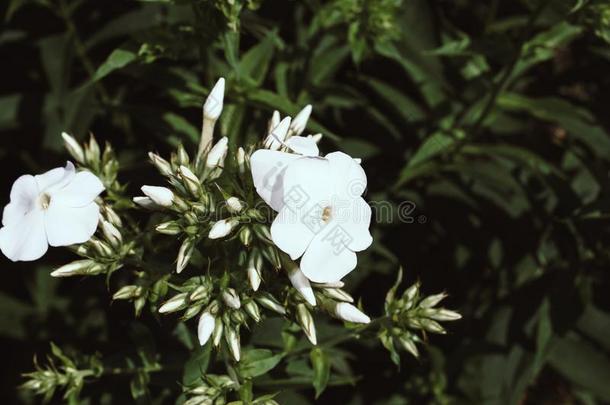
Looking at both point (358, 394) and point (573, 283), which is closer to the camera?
point (573, 283)

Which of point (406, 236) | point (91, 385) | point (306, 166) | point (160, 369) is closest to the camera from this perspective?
point (306, 166)

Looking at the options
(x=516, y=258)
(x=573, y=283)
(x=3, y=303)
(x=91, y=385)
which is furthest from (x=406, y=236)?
(x=3, y=303)

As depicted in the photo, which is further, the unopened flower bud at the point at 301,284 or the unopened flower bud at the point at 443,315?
the unopened flower bud at the point at 443,315

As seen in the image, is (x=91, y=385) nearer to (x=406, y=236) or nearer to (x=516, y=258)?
(x=406, y=236)

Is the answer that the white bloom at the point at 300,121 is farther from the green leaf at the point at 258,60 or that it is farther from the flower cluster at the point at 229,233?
the green leaf at the point at 258,60

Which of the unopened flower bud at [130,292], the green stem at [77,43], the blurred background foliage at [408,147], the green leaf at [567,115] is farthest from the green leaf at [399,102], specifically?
the unopened flower bud at [130,292]

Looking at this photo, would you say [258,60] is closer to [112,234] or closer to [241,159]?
[241,159]

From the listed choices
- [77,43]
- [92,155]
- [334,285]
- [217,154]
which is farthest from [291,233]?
[77,43]
